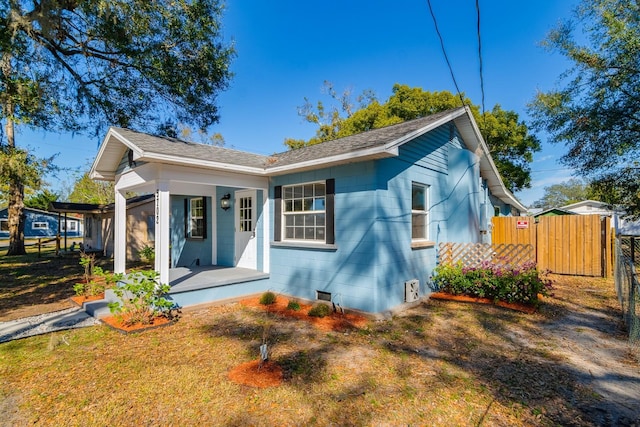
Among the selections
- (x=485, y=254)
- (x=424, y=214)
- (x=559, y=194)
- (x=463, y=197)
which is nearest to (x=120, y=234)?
(x=424, y=214)

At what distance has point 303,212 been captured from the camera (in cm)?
707

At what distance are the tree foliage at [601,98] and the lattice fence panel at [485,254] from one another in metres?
8.64

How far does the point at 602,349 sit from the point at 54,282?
13.5 meters

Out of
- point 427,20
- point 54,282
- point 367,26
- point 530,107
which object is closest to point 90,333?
point 54,282

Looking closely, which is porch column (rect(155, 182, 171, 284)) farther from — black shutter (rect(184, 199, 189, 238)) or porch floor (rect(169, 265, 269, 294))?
black shutter (rect(184, 199, 189, 238))

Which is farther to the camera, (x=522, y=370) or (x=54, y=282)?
(x=54, y=282)

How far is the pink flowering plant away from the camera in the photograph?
21.4 ft

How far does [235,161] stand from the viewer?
23.1ft

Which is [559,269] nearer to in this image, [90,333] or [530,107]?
[530,107]

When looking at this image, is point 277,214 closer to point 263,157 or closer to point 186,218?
point 263,157

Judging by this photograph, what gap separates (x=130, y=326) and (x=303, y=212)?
3955 mm

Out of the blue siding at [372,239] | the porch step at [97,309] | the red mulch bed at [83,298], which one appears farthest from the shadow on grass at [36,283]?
the blue siding at [372,239]

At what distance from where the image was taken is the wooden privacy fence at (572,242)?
9.92 meters

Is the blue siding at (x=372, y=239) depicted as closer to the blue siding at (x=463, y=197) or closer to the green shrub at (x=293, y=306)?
the green shrub at (x=293, y=306)
